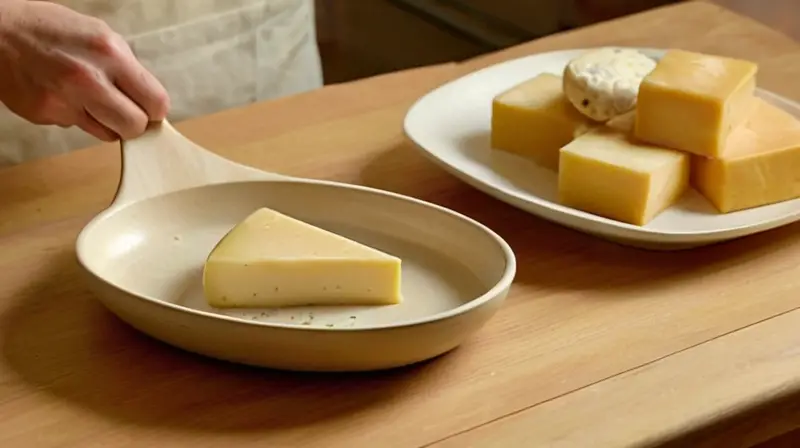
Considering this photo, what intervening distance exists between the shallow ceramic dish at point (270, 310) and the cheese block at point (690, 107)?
160 millimetres

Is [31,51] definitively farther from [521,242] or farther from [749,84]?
[749,84]

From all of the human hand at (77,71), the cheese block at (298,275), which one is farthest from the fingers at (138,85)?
the cheese block at (298,275)

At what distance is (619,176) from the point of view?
70 centimetres

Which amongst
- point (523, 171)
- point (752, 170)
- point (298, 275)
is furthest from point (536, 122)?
point (298, 275)

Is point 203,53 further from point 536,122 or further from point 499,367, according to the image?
point 499,367

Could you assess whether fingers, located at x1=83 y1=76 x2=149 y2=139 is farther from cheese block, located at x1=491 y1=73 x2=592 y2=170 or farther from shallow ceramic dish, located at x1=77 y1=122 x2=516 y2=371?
cheese block, located at x1=491 y1=73 x2=592 y2=170

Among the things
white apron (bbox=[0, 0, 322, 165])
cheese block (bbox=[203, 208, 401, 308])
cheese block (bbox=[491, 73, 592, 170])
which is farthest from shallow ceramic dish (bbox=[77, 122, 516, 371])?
white apron (bbox=[0, 0, 322, 165])

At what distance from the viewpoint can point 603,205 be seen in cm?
72

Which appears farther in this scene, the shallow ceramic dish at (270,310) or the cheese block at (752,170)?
the cheese block at (752,170)

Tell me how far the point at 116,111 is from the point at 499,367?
0.32 meters

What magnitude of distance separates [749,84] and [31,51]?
1.70 ft

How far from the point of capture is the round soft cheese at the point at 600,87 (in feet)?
2.47

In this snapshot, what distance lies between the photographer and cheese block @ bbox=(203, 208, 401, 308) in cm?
61

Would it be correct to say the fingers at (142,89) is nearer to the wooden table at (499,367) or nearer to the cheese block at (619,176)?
the wooden table at (499,367)
